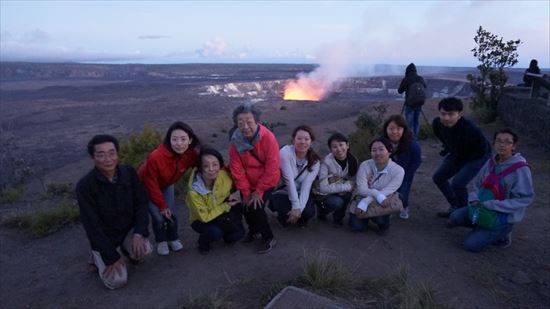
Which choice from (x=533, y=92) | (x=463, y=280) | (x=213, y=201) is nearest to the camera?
(x=463, y=280)

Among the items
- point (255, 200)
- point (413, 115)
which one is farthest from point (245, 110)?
point (413, 115)

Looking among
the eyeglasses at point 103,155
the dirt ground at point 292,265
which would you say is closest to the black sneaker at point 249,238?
the dirt ground at point 292,265

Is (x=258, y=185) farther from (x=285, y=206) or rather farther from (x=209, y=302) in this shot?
(x=209, y=302)

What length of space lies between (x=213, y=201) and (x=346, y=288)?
1.60m

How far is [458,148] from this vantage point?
517 cm

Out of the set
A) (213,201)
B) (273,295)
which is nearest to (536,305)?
(273,295)

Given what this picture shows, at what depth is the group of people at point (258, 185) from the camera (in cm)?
403

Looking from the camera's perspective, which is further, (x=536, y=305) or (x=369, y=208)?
(x=369, y=208)

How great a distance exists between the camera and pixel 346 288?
3.70 m

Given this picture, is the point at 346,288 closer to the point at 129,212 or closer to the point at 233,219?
the point at 233,219

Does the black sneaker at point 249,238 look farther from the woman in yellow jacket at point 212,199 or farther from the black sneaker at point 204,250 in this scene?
the black sneaker at point 204,250

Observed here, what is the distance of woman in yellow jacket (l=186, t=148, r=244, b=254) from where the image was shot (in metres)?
4.32

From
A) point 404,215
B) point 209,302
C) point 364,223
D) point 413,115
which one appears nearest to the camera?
point 209,302

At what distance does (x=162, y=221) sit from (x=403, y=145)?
2.92m
